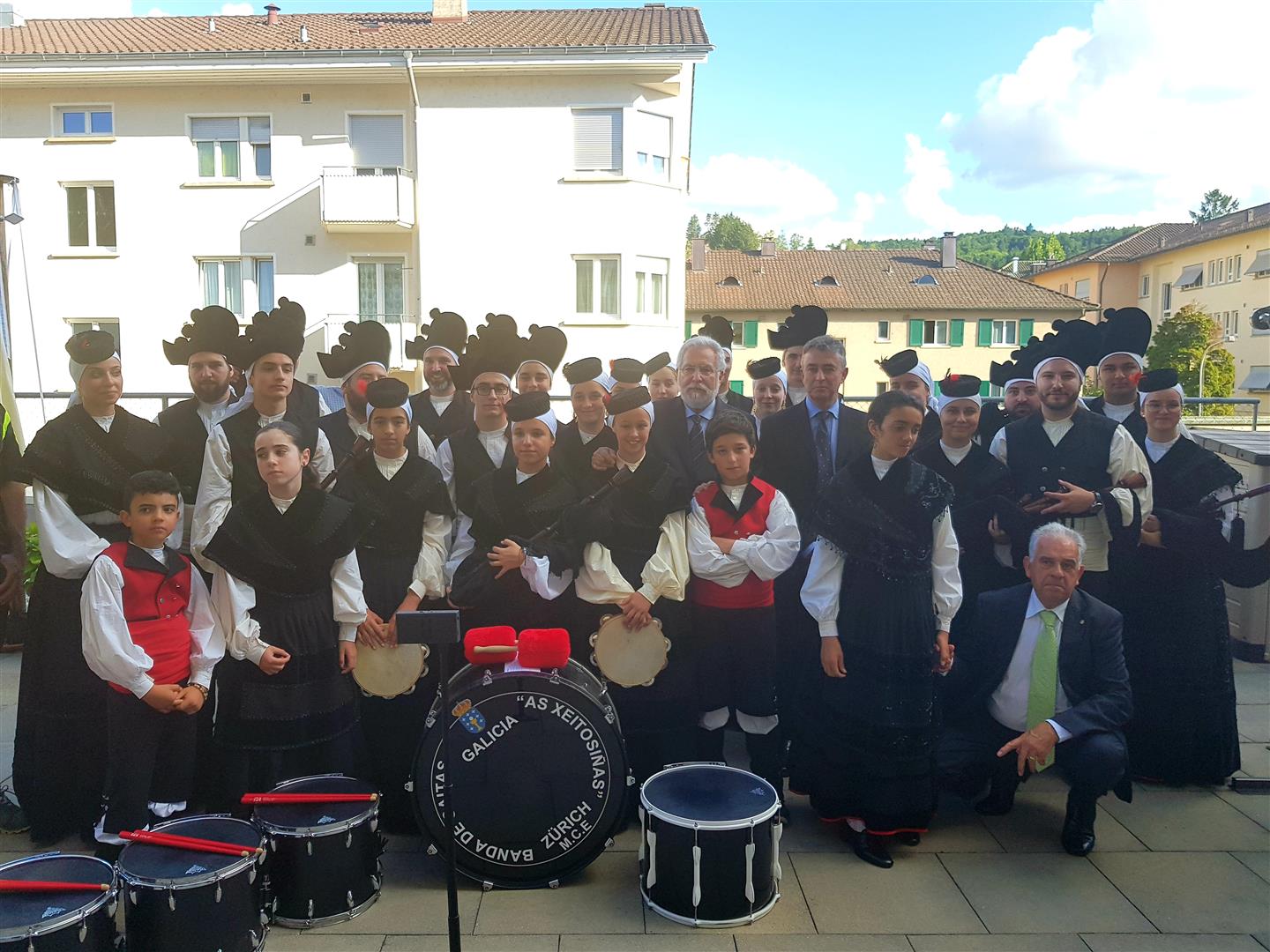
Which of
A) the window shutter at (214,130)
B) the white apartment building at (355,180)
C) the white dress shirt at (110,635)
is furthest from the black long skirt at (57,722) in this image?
the window shutter at (214,130)

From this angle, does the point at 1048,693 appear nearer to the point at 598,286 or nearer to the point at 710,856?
the point at 710,856

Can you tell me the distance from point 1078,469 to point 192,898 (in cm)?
443

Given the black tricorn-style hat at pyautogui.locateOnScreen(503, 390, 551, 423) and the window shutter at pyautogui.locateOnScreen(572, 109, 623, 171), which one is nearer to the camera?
the black tricorn-style hat at pyautogui.locateOnScreen(503, 390, 551, 423)

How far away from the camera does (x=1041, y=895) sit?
13.0 ft

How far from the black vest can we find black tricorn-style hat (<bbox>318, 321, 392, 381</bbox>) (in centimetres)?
364

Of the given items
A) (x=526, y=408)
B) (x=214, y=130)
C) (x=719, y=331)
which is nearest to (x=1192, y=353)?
(x=214, y=130)

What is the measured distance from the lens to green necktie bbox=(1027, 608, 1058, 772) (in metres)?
4.39

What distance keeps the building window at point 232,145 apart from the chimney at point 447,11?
5.70 m

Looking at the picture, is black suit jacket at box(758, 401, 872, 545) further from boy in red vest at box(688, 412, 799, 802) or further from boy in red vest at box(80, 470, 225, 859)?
boy in red vest at box(80, 470, 225, 859)

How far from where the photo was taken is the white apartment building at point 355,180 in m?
21.0

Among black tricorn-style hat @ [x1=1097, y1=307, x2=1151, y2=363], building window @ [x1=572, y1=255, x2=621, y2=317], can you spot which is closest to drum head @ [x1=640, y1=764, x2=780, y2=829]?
black tricorn-style hat @ [x1=1097, y1=307, x2=1151, y2=363]

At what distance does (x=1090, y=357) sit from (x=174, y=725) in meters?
5.00

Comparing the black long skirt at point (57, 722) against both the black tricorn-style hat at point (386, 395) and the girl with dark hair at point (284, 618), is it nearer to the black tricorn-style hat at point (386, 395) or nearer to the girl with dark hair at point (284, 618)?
the girl with dark hair at point (284, 618)

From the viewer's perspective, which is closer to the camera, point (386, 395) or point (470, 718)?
point (470, 718)
